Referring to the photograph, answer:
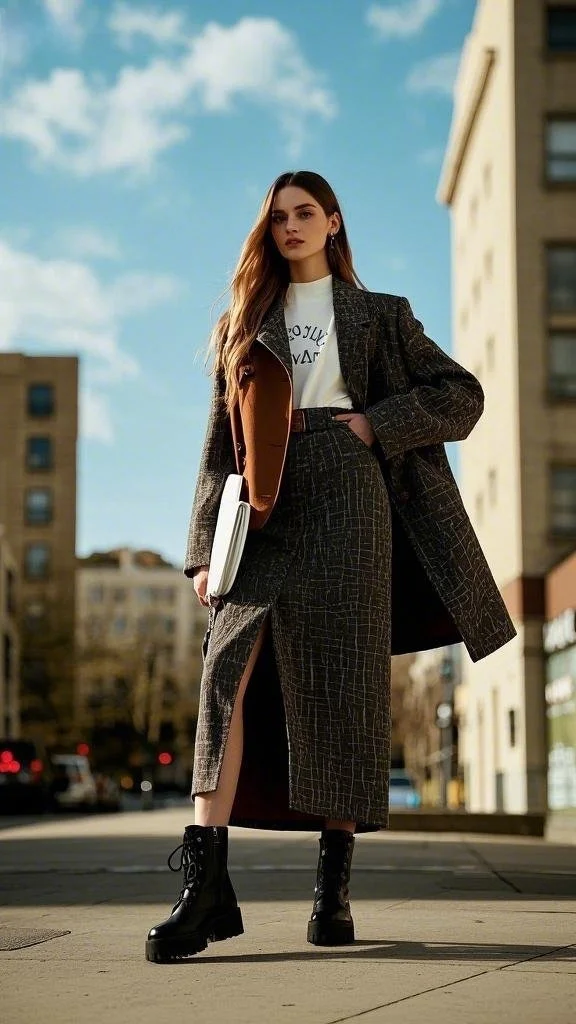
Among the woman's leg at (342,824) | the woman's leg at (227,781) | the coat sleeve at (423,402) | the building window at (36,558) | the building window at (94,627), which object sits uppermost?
the building window at (36,558)

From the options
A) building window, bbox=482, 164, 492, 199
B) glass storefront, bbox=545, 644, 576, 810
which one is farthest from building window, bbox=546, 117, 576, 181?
glass storefront, bbox=545, 644, 576, 810

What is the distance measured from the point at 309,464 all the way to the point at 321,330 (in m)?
0.49

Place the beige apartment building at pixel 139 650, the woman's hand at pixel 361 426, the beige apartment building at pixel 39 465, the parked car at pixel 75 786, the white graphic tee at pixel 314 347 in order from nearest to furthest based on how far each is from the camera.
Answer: the woman's hand at pixel 361 426 → the white graphic tee at pixel 314 347 → the parked car at pixel 75 786 → the beige apartment building at pixel 139 650 → the beige apartment building at pixel 39 465

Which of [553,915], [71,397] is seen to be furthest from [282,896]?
[71,397]

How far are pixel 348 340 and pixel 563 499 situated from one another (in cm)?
3523

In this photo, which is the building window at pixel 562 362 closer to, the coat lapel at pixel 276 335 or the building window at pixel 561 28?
the building window at pixel 561 28

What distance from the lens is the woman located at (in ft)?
14.5

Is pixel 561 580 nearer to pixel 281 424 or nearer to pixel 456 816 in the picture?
pixel 456 816

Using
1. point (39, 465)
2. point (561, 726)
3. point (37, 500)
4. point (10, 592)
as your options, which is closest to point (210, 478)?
point (561, 726)

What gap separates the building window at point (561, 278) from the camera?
132 ft

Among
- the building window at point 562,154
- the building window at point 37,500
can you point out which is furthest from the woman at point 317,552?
the building window at point 37,500

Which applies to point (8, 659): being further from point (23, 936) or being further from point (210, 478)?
point (210, 478)

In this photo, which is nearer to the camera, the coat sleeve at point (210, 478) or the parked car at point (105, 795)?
the coat sleeve at point (210, 478)

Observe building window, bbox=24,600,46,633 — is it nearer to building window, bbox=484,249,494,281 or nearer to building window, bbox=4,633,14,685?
building window, bbox=4,633,14,685
